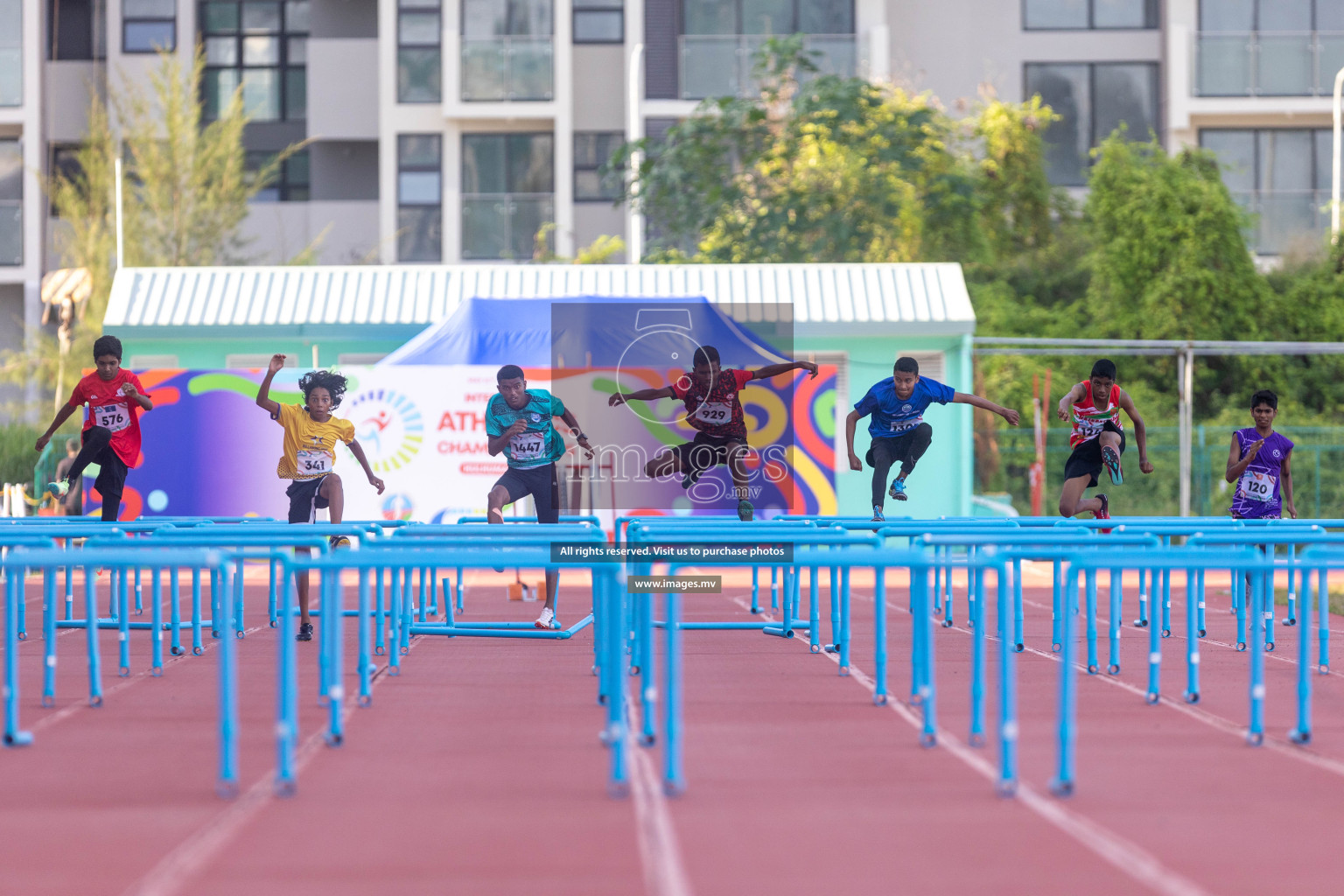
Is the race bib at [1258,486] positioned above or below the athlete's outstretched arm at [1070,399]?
below

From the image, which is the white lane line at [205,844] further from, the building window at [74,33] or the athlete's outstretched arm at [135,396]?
the building window at [74,33]

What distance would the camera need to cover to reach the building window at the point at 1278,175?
31.6 metres

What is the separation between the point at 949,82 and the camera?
32812 millimetres

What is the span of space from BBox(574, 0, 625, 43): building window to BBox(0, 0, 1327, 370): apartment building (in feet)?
0.13

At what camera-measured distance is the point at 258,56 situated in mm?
32906

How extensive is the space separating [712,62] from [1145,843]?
26548mm

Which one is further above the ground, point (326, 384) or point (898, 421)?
point (326, 384)

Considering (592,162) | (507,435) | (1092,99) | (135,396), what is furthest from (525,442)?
(1092,99)

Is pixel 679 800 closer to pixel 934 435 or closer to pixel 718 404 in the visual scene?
pixel 718 404

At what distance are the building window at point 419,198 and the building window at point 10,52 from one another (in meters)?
7.72

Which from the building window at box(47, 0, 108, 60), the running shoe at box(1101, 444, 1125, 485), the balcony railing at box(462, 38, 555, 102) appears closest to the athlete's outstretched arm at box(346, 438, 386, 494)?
the running shoe at box(1101, 444, 1125, 485)

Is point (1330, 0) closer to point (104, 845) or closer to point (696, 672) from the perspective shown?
point (696, 672)

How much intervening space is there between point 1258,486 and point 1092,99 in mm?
22628

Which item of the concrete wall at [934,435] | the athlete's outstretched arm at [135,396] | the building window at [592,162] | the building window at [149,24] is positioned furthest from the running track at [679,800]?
the building window at [149,24]
